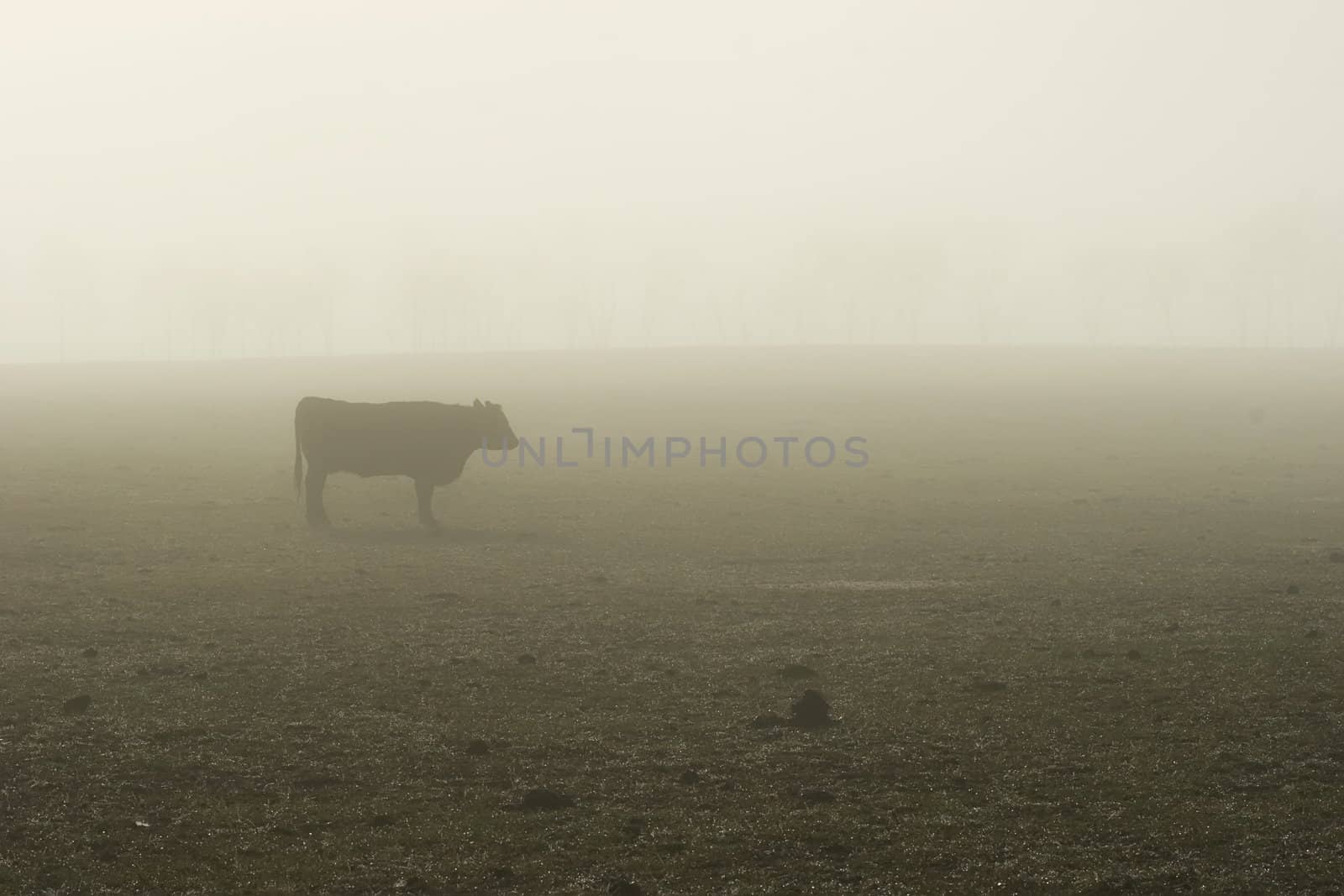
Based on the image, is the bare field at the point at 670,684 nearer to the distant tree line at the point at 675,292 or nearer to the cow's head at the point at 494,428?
the cow's head at the point at 494,428

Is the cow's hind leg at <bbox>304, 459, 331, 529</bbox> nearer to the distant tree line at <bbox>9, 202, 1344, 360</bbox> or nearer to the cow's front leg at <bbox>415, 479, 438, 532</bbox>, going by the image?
the cow's front leg at <bbox>415, 479, 438, 532</bbox>

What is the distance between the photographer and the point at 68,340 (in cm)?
19475

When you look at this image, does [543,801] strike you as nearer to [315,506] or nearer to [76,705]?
[76,705]

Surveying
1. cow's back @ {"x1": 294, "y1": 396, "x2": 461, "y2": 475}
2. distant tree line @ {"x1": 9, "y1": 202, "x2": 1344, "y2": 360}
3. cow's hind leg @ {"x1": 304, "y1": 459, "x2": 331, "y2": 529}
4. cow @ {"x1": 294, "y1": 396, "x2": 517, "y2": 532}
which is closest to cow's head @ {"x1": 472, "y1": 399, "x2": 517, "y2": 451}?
cow @ {"x1": 294, "y1": 396, "x2": 517, "y2": 532}

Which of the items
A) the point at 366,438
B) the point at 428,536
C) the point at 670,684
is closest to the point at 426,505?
the point at 428,536

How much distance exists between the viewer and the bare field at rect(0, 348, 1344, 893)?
9570mm

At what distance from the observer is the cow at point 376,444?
2589 cm

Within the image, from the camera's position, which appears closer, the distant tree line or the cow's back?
the cow's back

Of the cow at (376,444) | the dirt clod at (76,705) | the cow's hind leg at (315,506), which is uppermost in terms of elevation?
the cow at (376,444)

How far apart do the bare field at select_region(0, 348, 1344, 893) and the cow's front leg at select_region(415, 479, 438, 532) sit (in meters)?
0.52

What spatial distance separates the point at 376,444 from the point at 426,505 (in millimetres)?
1564

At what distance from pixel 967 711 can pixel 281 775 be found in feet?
21.0

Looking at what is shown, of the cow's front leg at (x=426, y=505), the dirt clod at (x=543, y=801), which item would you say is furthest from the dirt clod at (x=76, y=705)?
the cow's front leg at (x=426, y=505)

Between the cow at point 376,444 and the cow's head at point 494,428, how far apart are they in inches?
28.5
